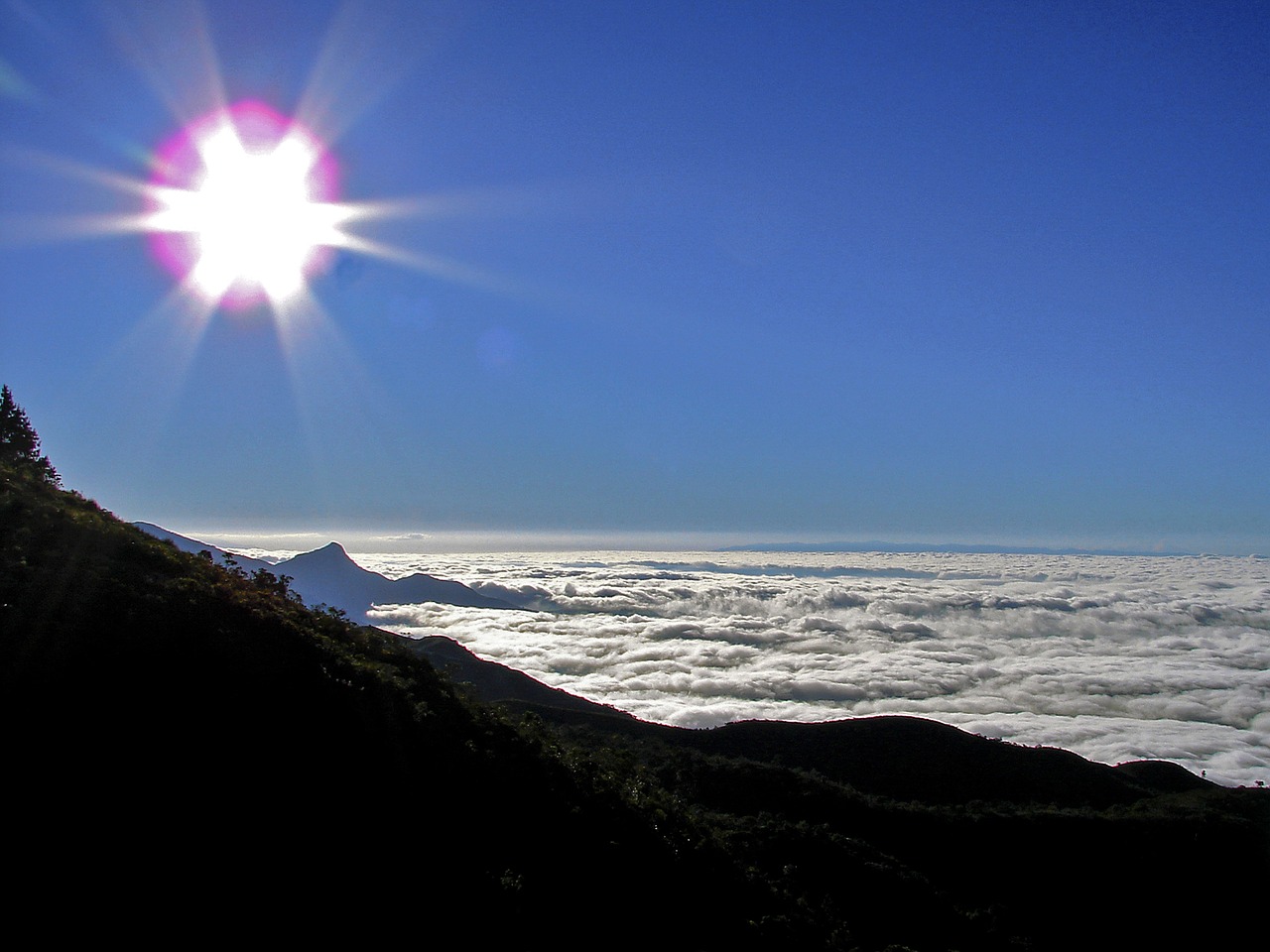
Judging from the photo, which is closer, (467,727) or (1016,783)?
(467,727)

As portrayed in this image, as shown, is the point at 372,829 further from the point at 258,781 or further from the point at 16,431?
the point at 16,431

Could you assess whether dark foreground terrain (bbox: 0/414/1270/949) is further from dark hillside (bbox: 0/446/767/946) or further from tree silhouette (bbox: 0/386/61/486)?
tree silhouette (bbox: 0/386/61/486)

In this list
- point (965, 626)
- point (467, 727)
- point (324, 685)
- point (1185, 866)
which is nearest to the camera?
point (324, 685)

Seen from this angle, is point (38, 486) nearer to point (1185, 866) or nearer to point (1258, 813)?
point (1185, 866)

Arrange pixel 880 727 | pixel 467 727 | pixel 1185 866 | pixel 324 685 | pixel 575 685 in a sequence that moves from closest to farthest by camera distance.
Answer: pixel 324 685
pixel 467 727
pixel 1185 866
pixel 880 727
pixel 575 685

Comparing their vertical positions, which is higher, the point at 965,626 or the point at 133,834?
the point at 133,834

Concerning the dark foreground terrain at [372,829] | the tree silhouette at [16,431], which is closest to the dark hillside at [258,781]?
the dark foreground terrain at [372,829]

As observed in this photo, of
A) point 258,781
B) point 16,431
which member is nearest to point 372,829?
point 258,781

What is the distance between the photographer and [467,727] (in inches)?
582

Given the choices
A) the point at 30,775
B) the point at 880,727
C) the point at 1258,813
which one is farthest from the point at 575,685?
the point at 30,775

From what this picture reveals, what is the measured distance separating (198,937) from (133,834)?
1.63 m

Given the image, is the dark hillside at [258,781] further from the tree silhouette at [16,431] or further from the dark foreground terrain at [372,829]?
the tree silhouette at [16,431]

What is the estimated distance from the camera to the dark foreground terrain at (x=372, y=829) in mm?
8906

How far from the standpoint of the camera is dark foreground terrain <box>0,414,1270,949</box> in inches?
351
